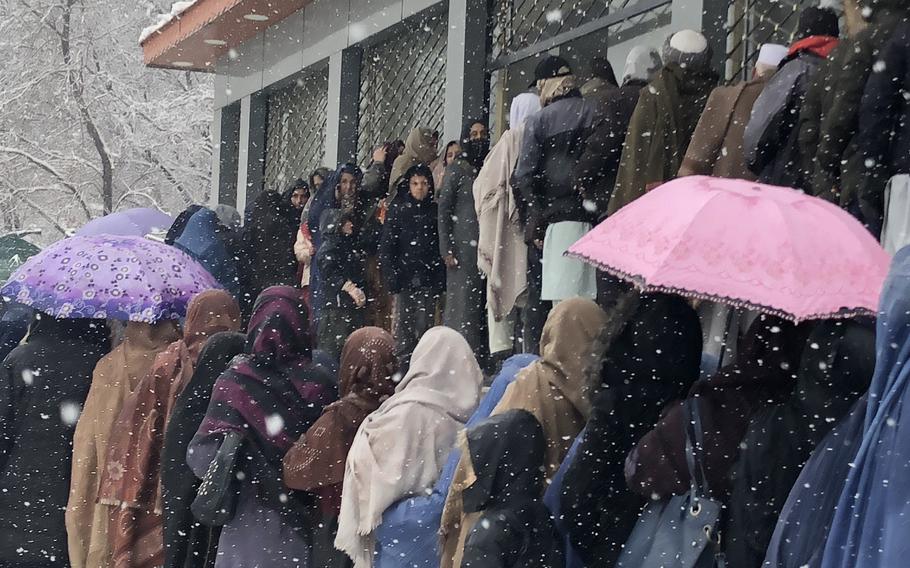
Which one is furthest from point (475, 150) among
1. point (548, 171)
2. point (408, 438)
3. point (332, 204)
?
point (408, 438)

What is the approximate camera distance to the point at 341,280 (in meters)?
10.7

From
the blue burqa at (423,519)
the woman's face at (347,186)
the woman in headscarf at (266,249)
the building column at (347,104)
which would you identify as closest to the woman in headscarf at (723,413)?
the blue burqa at (423,519)

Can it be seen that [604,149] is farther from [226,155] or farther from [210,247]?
[226,155]

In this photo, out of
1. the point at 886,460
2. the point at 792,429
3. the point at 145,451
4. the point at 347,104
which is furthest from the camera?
the point at 347,104

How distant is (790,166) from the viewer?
6840 mm

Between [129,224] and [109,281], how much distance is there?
399 cm

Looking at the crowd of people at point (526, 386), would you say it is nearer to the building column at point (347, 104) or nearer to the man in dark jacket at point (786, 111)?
the man in dark jacket at point (786, 111)

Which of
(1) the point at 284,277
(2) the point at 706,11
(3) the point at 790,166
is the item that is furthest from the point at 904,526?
(1) the point at 284,277

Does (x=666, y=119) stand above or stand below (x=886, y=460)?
above

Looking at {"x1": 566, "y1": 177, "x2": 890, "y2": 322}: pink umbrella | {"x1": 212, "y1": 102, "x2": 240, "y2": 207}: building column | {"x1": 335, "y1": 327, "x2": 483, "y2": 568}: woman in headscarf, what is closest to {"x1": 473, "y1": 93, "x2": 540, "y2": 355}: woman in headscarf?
{"x1": 335, "y1": 327, "x2": 483, "y2": 568}: woman in headscarf

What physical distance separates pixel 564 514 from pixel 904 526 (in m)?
1.39

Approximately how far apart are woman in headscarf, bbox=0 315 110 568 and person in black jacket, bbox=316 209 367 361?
3.81 meters

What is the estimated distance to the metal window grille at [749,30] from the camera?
29.0ft

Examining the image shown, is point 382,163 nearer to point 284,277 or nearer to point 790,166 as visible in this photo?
point 284,277
